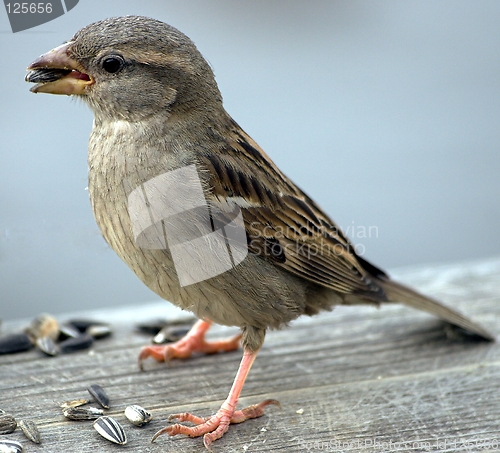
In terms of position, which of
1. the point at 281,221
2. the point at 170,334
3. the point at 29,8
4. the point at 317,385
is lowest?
the point at 317,385

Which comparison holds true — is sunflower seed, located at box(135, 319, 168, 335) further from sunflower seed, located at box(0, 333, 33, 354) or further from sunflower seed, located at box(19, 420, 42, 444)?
sunflower seed, located at box(19, 420, 42, 444)

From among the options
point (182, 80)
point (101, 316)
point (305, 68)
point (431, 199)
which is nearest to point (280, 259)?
point (182, 80)

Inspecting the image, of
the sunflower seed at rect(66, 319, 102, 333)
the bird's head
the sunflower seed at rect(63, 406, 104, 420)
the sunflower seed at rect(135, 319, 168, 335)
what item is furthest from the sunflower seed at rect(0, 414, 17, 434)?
the bird's head

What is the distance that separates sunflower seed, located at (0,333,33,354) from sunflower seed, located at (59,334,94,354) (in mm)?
143

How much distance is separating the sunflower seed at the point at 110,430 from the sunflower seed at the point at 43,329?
85 cm

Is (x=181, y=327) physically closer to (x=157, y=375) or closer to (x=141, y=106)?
(x=157, y=375)

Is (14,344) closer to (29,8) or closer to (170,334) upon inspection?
(170,334)

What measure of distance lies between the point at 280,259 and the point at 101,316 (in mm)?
1120

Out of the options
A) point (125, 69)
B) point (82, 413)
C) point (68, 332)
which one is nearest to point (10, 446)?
point (82, 413)

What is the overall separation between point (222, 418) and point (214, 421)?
0.04 meters

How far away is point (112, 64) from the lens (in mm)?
2834

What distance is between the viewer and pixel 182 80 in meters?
2.92

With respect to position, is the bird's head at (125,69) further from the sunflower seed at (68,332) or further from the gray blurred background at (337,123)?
the gray blurred background at (337,123)

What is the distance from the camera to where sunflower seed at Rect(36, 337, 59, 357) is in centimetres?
318
